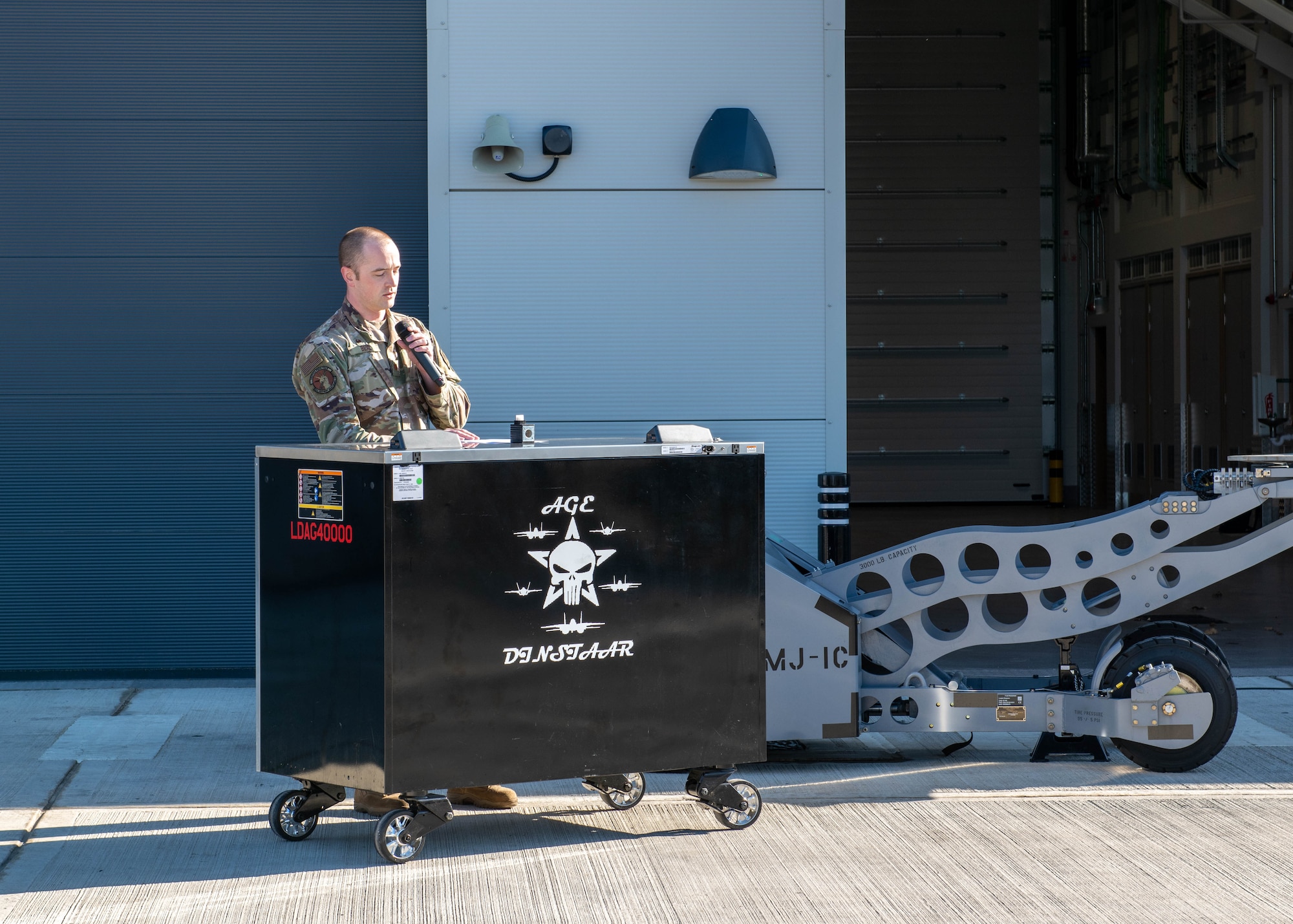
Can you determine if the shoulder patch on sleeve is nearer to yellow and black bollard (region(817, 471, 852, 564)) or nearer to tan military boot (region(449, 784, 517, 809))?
tan military boot (region(449, 784, 517, 809))

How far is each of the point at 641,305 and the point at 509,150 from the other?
3.47 ft

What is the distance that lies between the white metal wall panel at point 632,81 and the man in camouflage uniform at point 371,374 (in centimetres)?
282

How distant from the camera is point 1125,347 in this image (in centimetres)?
1969

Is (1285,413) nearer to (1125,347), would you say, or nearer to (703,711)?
(1125,347)

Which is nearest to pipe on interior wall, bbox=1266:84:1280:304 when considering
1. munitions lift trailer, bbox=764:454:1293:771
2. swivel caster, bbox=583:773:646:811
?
munitions lift trailer, bbox=764:454:1293:771

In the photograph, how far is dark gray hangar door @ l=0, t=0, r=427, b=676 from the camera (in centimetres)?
714

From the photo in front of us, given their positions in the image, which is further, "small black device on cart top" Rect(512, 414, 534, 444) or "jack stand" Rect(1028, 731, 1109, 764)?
"jack stand" Rect(1028, 731, 1109, 764)

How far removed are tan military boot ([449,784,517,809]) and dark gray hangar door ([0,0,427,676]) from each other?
9.64 ft

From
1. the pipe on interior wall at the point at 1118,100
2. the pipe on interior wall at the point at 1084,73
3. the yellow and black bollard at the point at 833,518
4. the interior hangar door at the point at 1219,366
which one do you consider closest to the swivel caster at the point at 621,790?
the yellow and black bollard at the point at 833,518

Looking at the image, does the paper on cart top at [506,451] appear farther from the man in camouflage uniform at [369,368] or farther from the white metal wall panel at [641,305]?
the white metal wall panel at [641,305]

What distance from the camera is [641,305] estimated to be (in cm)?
735

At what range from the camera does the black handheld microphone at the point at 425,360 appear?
4.50 metres

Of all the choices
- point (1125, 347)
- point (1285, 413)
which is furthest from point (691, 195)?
point (1125, 347)

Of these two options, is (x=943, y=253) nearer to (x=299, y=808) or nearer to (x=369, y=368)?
(x=369, y=368)
